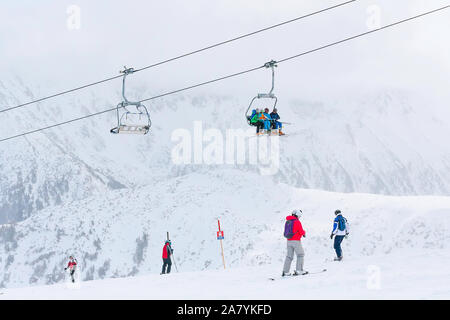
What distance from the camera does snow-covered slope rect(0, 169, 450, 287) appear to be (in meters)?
71.3

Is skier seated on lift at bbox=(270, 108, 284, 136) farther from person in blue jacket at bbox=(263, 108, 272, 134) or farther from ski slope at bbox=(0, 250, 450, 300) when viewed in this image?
ski slope at bbox=(0, 250, 450, 300)

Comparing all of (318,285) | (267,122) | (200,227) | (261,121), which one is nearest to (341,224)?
(267,122)

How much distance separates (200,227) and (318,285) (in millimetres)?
72353

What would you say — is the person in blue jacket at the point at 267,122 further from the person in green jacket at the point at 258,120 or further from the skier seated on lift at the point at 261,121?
the person in green jacket at the point at 258,120

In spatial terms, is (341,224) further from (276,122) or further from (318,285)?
(318,285)

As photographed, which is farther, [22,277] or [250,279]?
[22,277]

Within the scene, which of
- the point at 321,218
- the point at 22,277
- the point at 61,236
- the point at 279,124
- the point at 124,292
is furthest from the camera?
the point at 61,236

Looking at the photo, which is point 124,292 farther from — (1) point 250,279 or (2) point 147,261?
(2) point 147,261

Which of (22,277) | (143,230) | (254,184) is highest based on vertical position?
(254,184)

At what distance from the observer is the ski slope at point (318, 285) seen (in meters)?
13.7

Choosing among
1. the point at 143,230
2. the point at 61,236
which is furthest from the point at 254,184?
the point at 61,236
